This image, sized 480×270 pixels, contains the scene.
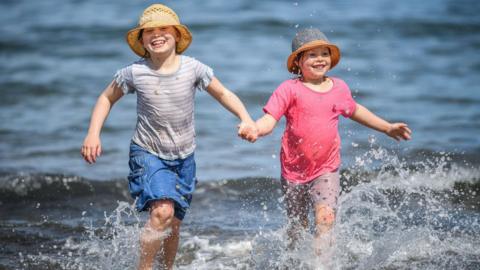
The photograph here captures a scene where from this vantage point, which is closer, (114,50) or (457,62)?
(457,62)

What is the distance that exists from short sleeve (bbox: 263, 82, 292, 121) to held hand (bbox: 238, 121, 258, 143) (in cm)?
29

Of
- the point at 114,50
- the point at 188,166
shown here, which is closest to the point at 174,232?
the point at 188,166

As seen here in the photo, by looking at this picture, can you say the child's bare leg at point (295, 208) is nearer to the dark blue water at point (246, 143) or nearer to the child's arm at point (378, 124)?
the dark blue water at point (246, 143)

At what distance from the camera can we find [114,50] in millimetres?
15734

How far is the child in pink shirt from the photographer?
5.27m

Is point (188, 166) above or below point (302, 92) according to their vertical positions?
below

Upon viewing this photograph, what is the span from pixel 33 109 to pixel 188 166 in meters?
6.94

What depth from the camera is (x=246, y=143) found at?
31.2ft

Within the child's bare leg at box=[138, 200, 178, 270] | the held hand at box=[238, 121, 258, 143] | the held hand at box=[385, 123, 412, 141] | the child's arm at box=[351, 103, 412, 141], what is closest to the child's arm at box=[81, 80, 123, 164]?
the child's bare leg at box=[138, 200, 178, 270]

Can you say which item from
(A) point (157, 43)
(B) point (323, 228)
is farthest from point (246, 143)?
(A) point (157, 43)

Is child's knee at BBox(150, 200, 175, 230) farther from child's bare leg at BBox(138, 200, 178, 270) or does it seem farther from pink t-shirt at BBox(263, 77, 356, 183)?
pink t-shirt at BBox(263, 77, 356, 183)

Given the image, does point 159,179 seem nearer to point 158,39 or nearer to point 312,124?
point 158,39

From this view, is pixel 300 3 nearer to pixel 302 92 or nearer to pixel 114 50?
pixel 114 50

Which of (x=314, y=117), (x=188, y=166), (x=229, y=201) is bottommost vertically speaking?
(x=229, y=201)
